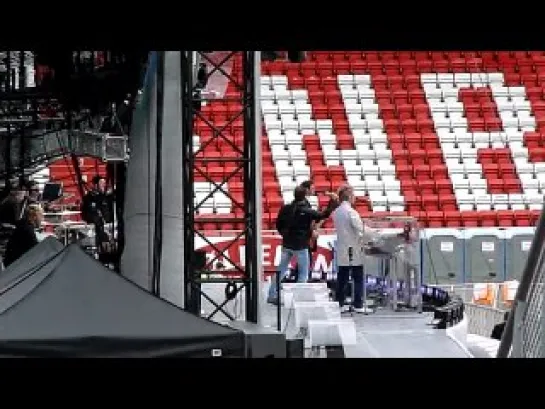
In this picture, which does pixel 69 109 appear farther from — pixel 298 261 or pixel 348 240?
pixel 348 240

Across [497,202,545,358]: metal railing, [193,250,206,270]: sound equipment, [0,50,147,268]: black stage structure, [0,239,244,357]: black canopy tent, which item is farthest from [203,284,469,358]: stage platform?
[497,202,545,358]: metal railing

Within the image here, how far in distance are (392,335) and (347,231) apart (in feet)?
3.94

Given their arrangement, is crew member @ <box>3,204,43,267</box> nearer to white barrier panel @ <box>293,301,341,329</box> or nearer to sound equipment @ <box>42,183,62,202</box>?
white barrier panel @ <box>293,301,341,329</box>

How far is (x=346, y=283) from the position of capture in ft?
42.2

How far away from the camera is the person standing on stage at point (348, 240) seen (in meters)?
12.2

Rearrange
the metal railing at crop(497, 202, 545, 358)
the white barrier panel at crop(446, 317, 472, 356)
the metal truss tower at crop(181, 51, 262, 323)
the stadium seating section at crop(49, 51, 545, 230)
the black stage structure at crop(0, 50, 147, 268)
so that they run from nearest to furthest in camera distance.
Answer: the metal railing at crop(497, 202, 545, 358) < the metal truss tower at crop(181, 51, 262, 323) < the white barrier panel at crop(446, 317, 472, 356) < the black stage structure at crop(0, 50, 147, 268) < the stadium seating section at crop(49, 51, 545, 230)

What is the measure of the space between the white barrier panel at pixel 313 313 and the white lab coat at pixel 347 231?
1.92 feet

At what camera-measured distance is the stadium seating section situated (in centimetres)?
Answer: 2464

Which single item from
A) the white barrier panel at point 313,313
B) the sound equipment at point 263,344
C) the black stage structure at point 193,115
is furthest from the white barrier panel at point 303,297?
the sound equipment at point 263,344

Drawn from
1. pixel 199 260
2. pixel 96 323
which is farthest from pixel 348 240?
pixel 96 323

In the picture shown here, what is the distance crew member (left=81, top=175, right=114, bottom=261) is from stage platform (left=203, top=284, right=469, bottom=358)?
1.49 metres
